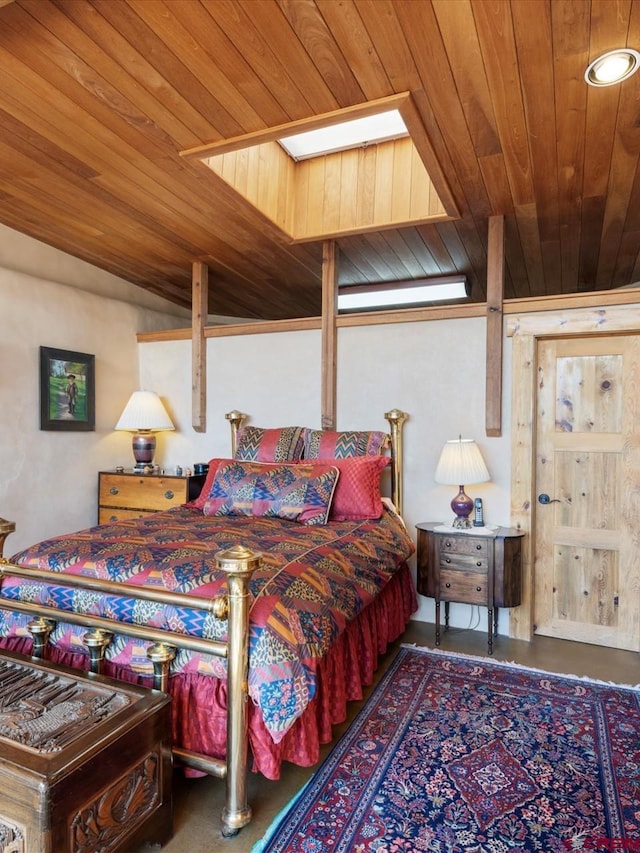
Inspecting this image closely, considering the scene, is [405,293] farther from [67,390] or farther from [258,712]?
[258,712]

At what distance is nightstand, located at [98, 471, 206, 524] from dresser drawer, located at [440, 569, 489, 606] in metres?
1.90

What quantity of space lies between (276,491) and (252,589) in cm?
125

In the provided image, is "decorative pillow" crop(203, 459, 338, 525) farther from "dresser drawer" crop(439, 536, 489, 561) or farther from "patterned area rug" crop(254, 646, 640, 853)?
"patterned area rug" crop(254, 646, 640, 853)

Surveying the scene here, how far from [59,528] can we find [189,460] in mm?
1074

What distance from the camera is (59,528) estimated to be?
3916 mm

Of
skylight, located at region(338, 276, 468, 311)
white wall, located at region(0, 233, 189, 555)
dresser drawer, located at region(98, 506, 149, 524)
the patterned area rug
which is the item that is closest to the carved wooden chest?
the patterned area rug

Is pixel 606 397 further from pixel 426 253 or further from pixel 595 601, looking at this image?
pixel 426 253

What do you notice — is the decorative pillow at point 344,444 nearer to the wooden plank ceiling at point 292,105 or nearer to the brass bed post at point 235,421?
the brass bed post at point 235,421

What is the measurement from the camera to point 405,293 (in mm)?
4637

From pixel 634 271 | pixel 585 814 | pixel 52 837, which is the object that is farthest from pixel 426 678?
pixel 634 271

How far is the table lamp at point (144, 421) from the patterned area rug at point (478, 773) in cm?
251

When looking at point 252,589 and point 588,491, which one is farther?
point 588,491

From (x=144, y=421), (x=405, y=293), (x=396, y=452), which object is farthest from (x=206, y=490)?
(x=405, y=293)

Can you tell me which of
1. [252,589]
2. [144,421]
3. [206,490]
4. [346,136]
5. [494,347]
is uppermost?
[346,136]
